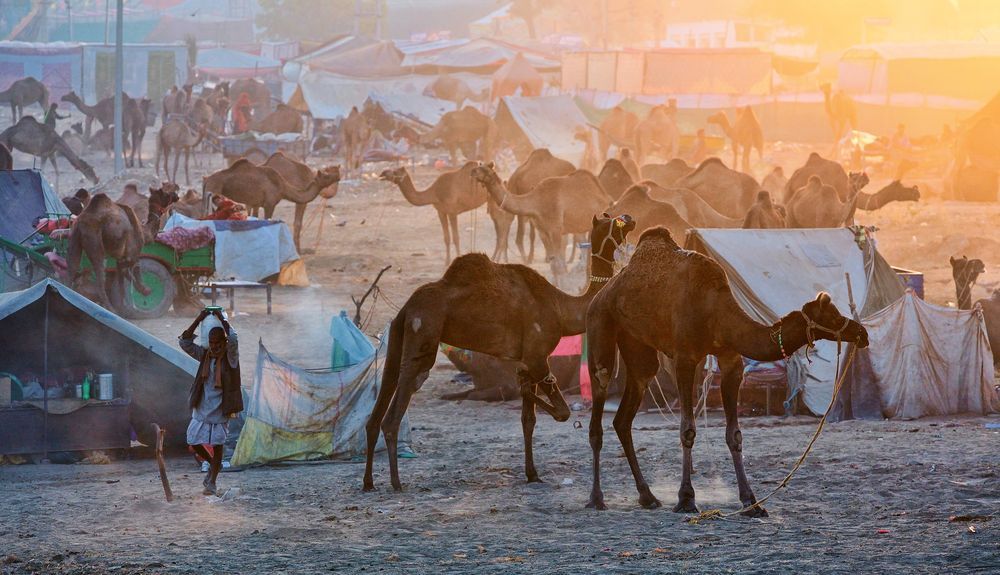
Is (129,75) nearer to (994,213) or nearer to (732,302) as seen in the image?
(994,213)

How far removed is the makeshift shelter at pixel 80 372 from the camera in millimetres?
11531

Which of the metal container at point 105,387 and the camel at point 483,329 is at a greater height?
the camel at point 483,329

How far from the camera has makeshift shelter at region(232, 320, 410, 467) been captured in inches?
443

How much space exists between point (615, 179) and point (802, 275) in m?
9.23

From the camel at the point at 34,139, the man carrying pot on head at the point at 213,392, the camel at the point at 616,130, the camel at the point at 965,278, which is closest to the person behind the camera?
the man carrying pot on head at the point at 213,392

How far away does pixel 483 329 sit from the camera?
10594mm

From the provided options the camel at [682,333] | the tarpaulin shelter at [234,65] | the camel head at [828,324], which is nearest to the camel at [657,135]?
the camel at [682,333]

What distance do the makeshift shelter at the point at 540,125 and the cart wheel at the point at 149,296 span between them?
20652 mm

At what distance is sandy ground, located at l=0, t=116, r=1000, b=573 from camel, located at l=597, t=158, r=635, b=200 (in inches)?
379

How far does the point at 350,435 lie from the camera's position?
11500mm

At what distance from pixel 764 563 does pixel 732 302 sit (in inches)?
82.6

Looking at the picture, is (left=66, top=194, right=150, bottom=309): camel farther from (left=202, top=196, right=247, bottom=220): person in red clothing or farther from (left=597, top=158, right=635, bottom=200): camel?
(left=597, top=158, right=635, bottom=200): camel

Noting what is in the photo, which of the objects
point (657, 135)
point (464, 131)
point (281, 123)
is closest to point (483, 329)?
point (657, 135)

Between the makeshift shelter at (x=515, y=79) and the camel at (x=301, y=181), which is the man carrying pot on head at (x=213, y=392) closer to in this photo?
the camel at (x=301, y=181)
